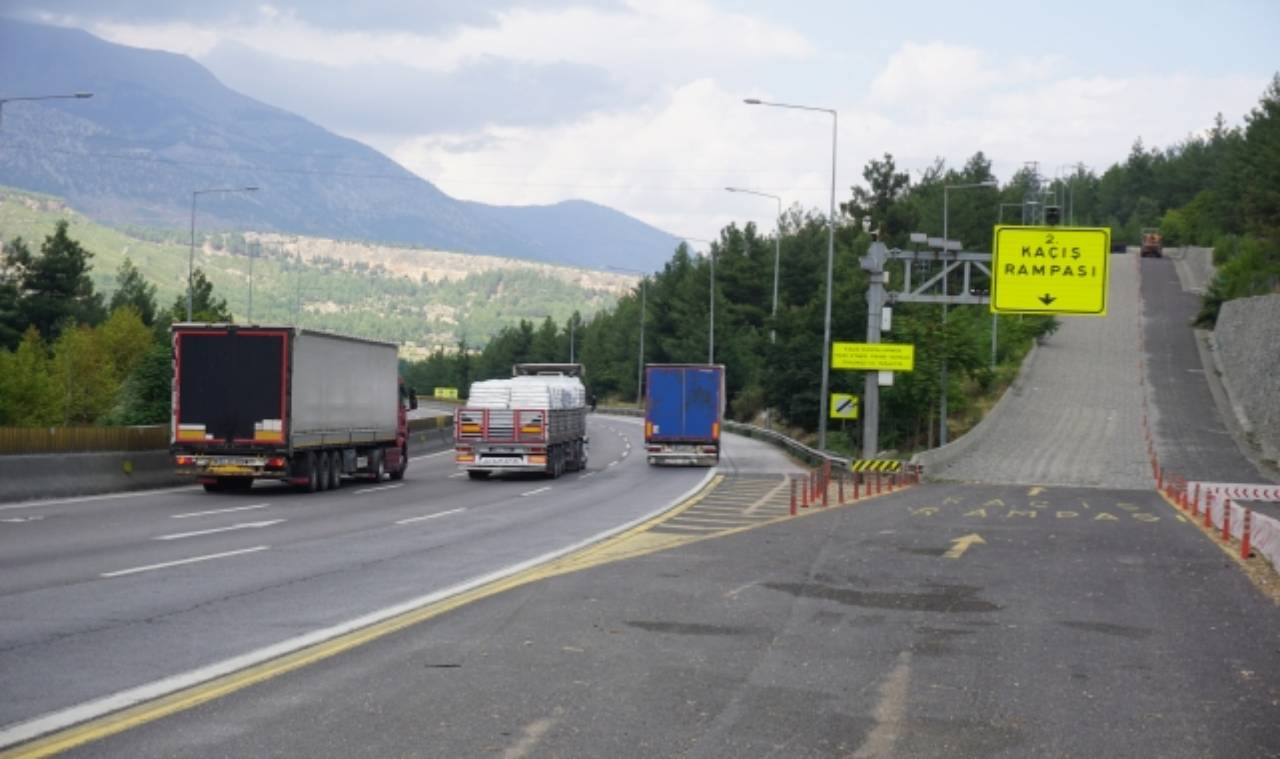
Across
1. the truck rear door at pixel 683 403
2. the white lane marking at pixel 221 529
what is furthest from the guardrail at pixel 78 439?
the truck rear door at pixel 683 403

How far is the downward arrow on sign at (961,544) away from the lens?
20.4 meters

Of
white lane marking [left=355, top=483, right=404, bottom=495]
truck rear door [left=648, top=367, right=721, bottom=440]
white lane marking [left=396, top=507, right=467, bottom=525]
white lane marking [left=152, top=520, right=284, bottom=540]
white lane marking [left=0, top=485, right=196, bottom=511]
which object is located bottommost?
white lane marking [left=355, top=483, right=404, bottom=495]

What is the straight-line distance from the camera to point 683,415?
4928 cm

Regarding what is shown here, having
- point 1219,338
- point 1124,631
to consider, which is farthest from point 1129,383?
point 1124,631

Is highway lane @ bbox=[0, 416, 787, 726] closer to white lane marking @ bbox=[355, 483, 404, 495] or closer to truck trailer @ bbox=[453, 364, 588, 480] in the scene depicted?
white lane marking @ bbox=[355, 483, 404, 495]

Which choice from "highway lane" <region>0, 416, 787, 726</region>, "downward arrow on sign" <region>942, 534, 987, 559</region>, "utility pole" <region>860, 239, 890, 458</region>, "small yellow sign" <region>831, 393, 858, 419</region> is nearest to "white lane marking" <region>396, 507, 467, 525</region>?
"highway lane" <region>0, 416, 787, 726</region>

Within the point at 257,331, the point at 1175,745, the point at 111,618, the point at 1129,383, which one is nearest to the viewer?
the point at 1175,745

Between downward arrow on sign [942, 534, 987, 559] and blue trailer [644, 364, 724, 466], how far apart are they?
25.3 meters

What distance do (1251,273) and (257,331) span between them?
7704 centimetres

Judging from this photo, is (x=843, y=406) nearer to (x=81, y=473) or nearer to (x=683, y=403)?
(x=683, y=403)

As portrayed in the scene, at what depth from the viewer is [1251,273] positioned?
91.7 meters

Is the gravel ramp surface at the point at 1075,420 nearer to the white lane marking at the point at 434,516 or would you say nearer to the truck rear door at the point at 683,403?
the truck rear door at the point at 683,403

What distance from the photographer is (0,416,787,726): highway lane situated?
10562 mm

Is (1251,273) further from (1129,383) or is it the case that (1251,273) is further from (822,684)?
(822,684)
